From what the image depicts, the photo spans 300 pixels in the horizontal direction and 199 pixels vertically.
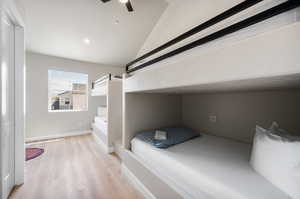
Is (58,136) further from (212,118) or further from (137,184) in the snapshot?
(212,118)

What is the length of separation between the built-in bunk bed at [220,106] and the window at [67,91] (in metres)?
2.83

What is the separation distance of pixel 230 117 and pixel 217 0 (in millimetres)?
2067

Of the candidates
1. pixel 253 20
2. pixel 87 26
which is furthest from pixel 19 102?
pixel 253 20

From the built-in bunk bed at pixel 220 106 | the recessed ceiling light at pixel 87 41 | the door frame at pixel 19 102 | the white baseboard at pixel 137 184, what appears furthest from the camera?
the recessed ceiling light at pixel 87 41

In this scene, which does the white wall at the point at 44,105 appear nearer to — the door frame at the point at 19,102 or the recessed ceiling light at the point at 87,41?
the recessed ceiling light at the point at 87,41

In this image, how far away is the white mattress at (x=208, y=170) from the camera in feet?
2.50

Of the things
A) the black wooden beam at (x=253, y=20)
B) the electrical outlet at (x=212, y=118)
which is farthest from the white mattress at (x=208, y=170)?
the black wooden beam at (x=253, y=20)

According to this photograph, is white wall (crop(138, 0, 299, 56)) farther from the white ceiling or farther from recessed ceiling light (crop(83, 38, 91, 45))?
recessed ceiling light (crop(83, 38, 91, 45))

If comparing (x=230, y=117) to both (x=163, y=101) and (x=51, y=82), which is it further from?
(x=51, y=82)

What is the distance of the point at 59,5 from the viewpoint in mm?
2264

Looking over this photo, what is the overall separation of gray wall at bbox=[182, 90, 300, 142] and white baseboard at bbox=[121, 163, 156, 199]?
4.46 feet

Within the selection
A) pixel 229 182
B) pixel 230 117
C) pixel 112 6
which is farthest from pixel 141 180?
pixel 112 6

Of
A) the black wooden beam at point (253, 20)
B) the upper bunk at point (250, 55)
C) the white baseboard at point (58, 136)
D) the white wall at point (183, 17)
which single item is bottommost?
the white baseboard at point (58, 136)

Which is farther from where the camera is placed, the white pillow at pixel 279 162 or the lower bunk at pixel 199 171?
the lower bunk at pixel 199 171
